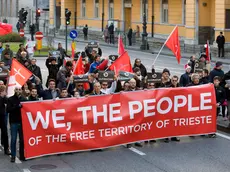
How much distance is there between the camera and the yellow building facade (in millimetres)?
49059

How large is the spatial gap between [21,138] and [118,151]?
236 centimetres

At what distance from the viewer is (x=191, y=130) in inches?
698

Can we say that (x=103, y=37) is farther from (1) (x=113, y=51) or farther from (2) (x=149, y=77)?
(2) (x=149, y=77)

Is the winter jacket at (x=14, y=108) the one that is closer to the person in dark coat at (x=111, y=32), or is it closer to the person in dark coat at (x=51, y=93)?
the person in dark coat at (x=51, y=93)

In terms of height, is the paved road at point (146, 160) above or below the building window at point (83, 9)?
below

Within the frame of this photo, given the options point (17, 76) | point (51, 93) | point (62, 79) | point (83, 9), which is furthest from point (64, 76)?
point (83, 9)

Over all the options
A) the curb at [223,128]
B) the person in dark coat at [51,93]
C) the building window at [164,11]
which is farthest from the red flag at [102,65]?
the building window at [164,11]

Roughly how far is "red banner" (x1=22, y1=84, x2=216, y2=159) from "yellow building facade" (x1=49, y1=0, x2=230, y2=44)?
28845 millimetres

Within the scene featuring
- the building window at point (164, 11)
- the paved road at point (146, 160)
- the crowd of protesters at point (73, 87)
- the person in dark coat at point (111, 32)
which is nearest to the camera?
the paved road at point (146, 160)

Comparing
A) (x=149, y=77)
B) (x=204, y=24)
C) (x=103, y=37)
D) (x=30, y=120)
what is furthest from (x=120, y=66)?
(x=103, y=37)

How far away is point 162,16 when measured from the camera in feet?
184

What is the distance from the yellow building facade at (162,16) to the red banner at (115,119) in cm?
2884

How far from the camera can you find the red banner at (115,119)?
51.6 feet

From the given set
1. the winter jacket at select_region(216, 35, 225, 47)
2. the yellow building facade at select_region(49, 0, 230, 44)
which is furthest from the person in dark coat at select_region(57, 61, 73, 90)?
the yellow building facade at select_region(49, 0, 230, 44)
